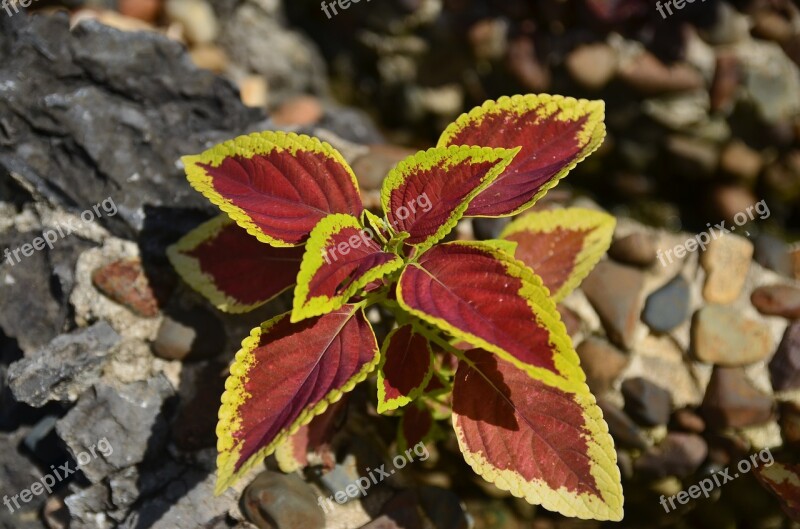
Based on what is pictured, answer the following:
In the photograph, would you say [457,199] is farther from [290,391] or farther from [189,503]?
[189,503]

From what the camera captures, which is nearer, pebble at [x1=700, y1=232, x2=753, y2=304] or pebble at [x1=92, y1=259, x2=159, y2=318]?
pebble at [x1=92, y1=259, x2=159, y2=318]

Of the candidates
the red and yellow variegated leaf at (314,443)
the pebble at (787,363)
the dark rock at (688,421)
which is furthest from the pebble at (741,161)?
the red and yellow variegated leaf at (314,443)

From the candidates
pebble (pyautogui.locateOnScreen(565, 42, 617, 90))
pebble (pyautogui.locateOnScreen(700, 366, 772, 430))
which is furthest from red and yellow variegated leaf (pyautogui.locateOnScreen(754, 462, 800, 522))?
pebble (pyautogui.locateOnScreen(565, 42, 617, 90))

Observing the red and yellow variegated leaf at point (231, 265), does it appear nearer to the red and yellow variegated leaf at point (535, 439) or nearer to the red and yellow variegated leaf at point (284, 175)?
the red and yellow variegated leaf at point (284, 175)

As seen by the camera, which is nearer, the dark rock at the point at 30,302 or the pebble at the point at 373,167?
the dark rock at the point at 30,302

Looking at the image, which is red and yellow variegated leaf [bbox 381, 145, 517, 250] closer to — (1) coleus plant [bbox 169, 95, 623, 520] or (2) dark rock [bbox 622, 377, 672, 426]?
(1) coleus plant [bbox 169, 95, 623, 520]

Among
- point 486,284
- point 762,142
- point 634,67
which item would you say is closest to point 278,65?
point 634,67
